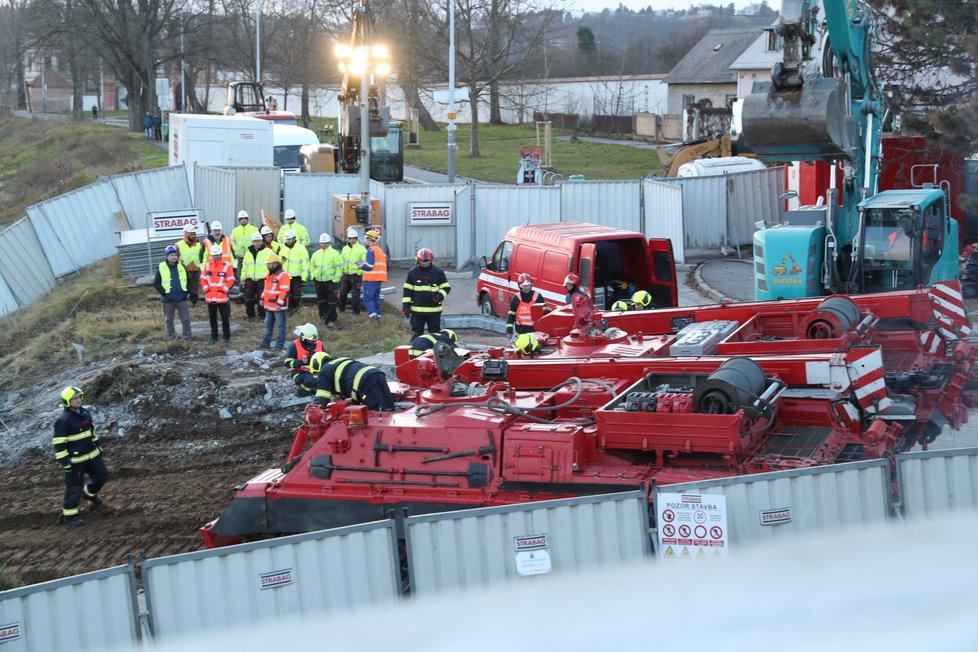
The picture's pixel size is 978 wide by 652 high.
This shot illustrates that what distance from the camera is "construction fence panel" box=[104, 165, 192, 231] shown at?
24.6m

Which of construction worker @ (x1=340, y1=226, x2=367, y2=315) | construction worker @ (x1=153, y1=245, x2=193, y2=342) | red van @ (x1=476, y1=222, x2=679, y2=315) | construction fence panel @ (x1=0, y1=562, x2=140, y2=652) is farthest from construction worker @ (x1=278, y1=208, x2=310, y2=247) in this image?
construction fence panel @ (x1=0, y1=562, x2=140, y2=652)

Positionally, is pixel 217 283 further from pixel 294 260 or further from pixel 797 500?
pixel 797 500

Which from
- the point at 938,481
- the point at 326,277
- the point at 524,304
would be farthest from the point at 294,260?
the point at 938,481

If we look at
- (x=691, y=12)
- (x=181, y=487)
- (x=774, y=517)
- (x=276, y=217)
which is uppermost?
(x=691, y=12)

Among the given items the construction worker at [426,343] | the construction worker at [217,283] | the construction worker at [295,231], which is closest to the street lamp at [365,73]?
the construction worker at [295,231]

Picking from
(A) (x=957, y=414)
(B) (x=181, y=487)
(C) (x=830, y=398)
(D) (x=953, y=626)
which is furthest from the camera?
(B) (x=181, y=487)

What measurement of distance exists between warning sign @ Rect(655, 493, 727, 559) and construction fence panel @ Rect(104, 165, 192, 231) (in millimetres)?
19542

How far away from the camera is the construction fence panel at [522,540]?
766 cm

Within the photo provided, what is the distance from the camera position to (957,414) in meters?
10.3

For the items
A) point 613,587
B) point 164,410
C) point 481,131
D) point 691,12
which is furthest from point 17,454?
point 691,12

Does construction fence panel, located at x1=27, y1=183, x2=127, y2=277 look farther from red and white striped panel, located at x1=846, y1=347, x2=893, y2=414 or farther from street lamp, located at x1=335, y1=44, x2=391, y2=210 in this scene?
red and white striped panel, located at x1=846, y1=347, x2=893, y2=414

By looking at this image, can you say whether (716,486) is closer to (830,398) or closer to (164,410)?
(830,398)

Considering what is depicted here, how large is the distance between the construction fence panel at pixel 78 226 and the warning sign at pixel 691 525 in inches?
736

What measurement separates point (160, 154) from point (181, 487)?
127 ft
